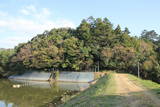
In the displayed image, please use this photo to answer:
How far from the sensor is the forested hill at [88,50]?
5444 centimetres

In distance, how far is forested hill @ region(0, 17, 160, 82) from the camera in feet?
179

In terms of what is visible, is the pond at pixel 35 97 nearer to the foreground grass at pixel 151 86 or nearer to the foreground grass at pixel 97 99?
the foreground grass at pixel 97 99

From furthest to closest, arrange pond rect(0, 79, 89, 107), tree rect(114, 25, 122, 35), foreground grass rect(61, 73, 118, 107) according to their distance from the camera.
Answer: tree rect(114, 25, 122, 35) → pond rect(0, 79, 89, 107) → foreground grass rect(61, 73, 118, 107)

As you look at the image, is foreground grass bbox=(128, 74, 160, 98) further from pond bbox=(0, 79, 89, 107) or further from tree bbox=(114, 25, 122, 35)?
tree bbox=(114, 25, 122, 35)

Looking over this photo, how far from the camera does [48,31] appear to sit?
71.6 metres

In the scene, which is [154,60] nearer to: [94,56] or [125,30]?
[94,56]

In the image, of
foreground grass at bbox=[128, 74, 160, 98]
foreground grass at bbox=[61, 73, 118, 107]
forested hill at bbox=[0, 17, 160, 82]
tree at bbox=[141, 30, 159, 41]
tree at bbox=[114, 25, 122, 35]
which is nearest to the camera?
foreground grass at bbox=[61, 73, 118, 107]

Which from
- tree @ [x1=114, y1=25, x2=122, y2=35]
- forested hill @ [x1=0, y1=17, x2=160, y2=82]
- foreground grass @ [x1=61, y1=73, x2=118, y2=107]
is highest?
tree @ [x1=114, y1=25, x2=122, y2=35]

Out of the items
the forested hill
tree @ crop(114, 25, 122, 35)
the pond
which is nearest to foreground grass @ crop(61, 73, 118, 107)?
the pond

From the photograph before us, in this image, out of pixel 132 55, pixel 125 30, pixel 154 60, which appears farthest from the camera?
pixel 125 30

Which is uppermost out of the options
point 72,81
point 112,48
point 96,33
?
point 96,33

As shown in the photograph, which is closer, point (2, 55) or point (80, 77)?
point (80, 77)

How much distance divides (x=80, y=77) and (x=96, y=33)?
12.8 m

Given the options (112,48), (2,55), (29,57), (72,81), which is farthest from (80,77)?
(2,55)
